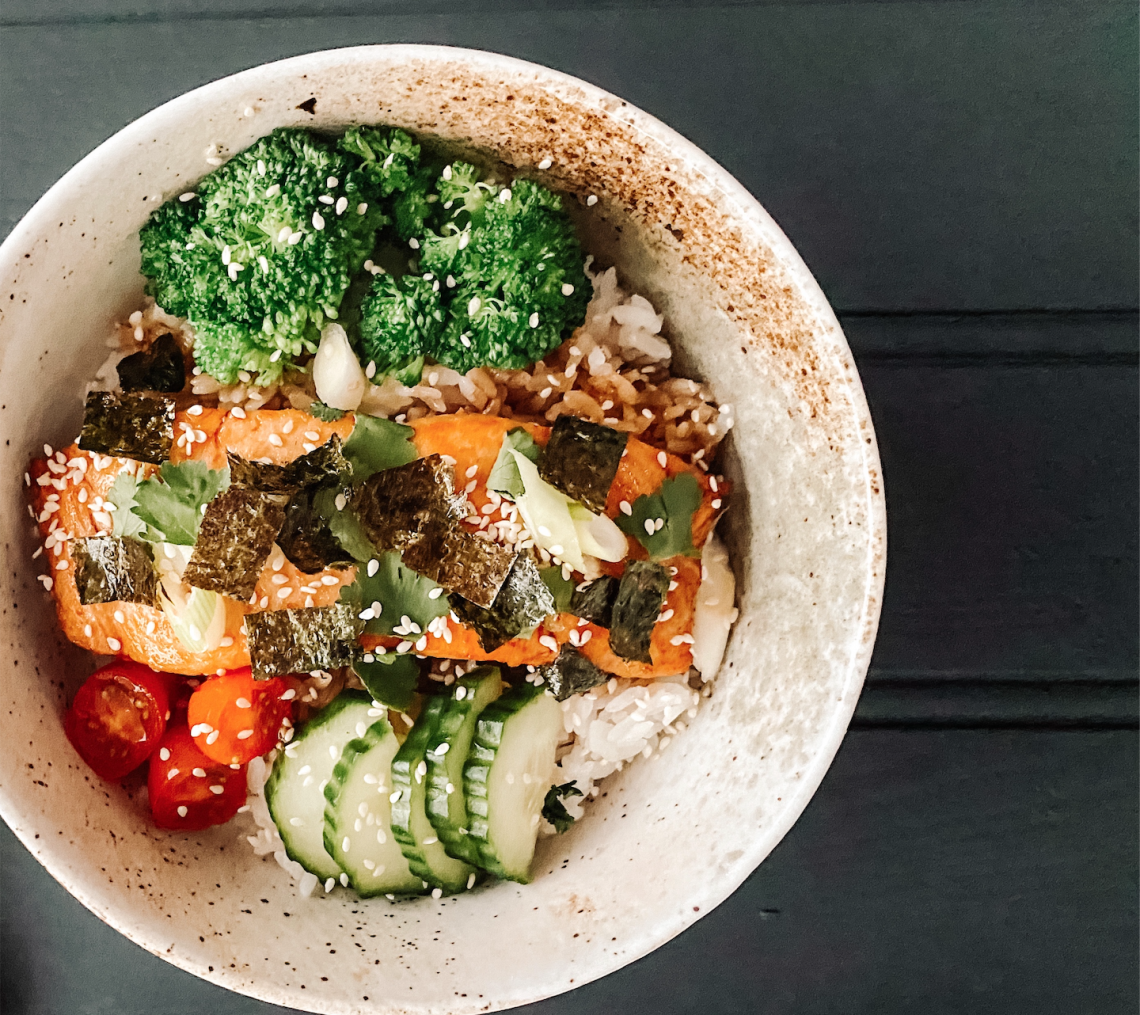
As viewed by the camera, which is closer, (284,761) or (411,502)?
(411,502)

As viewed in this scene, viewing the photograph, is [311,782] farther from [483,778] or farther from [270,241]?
[270,241]

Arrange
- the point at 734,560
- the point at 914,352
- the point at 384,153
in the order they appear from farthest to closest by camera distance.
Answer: the point at 914,352, the point at 734,560, the point at 384,153

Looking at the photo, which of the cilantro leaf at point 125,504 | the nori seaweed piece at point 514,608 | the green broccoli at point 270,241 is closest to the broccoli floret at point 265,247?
the green broccoli at point 270,241

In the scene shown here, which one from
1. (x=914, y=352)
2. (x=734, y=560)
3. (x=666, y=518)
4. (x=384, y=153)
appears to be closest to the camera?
(x=384, y=153)

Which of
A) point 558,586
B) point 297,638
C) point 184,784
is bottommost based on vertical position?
point 184,784

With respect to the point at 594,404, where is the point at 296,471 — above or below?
below

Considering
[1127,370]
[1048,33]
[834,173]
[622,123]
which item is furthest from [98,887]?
[1048,33]

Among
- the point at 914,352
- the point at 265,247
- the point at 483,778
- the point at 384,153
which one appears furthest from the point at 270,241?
the point at 914,352
